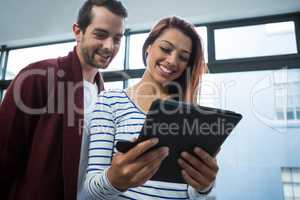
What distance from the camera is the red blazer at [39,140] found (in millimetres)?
908

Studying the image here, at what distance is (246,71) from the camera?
8.07 ft

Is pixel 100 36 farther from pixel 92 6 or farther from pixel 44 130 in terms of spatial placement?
pixel 44 130

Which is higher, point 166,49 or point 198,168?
point 166,49

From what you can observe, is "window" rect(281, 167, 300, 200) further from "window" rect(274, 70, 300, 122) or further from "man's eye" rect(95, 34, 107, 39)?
"man's eye" rect(95, 34, 107, 39)

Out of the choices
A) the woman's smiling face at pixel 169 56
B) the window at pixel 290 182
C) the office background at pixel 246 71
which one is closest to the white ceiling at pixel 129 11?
the office background at pixel 246 71

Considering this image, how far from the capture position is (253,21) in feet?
8.46

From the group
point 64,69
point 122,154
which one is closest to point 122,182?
point 122,154

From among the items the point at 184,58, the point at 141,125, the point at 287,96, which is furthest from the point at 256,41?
the point at 141,125

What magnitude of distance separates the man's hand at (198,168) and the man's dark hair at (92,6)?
795 millimetres

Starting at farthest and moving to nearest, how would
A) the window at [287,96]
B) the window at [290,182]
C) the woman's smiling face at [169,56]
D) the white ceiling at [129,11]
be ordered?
the white ceiling at [129,11], the window at [287,96], the window at [290,182], the woman's smiling face at [169,56]

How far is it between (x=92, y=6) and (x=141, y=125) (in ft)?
2.43

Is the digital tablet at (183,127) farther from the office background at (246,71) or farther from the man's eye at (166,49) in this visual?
the office background at (246,71)

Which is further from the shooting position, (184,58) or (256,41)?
(256,41)

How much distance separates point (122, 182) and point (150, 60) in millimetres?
427
